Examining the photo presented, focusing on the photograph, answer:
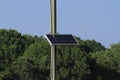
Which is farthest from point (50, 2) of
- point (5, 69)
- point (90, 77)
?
point (90, 77)

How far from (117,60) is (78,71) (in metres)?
16.2

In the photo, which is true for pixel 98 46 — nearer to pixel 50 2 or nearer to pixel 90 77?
pixel 90 77

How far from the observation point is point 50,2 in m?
12.5

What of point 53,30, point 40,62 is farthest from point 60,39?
point 40,62

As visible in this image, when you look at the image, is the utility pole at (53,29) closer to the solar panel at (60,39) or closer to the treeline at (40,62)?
the solar panel at (60,39)

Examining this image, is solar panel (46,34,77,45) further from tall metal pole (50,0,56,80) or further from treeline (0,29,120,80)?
treeline (0,29,120,80)

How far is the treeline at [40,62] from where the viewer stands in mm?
47594

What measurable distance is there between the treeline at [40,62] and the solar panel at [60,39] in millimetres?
32081

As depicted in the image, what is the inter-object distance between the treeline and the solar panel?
32.1 metres

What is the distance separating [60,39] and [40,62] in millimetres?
37696

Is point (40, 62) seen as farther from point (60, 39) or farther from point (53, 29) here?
point (53, 29)

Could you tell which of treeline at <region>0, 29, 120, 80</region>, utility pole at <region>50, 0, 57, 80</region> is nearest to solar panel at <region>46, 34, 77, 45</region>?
utility pole at <region>50, 0, 57, 80</region>

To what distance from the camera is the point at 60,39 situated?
42.7 feet

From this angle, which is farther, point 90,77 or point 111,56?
point 111,56
